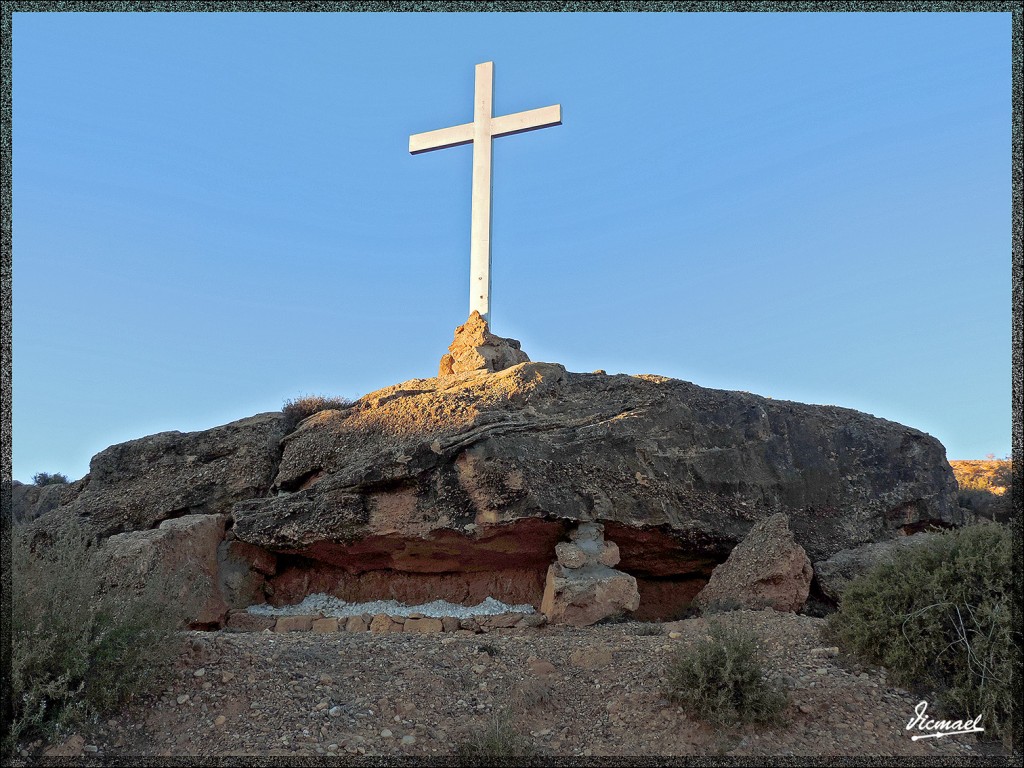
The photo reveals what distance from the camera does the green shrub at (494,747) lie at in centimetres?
554

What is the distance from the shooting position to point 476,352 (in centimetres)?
1148

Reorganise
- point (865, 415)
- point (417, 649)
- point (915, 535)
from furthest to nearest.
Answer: point (865, 415)
point (915, 535)
point (417, 649)

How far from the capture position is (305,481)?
35.4ft

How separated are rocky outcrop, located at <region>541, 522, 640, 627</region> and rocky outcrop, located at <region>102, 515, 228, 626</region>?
12.4ft

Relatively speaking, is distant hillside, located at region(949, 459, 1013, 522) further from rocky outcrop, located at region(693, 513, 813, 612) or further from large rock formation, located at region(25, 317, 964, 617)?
rocky outcrop, located at region(693, 513, 813, 612)

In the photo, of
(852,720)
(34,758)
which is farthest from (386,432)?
(852,720)

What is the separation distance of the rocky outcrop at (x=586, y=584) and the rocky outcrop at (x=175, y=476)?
436 cm

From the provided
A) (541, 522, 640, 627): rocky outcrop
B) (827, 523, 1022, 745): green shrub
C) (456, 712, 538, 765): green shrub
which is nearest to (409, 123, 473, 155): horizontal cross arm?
(541, 522, 640, 627): rocky outcrop

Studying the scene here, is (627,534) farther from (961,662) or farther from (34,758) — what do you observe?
(34,758)

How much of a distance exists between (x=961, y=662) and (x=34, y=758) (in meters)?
6.68

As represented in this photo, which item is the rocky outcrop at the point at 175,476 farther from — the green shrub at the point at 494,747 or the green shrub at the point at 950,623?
the green shrub at the point at 950,623

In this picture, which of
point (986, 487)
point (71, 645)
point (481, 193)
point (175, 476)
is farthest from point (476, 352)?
point (986, 487)

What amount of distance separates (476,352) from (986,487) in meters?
10.3

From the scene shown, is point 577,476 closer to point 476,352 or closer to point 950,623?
point 476,352
